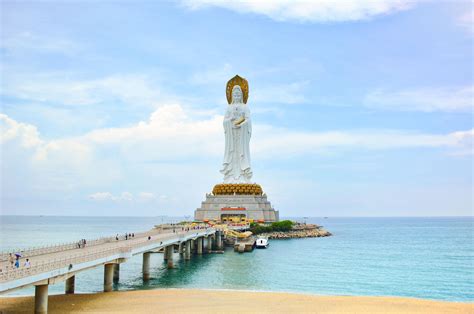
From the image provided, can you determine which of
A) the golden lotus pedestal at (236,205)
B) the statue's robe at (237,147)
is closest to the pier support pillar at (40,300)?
the golden lotus pedestal at (236,205)

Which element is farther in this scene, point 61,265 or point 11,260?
point 11,260

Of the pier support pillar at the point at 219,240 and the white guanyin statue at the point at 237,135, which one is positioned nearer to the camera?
the pier support pillar at the point at 219,240

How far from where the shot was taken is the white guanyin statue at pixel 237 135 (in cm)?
6756

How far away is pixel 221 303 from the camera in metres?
21.0

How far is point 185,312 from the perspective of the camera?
1912 cm

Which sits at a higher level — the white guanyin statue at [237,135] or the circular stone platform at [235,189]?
the white guanyin statue at [237,135]

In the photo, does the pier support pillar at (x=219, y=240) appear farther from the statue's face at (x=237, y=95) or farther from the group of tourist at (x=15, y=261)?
the statue's face at (x=237, y=95)

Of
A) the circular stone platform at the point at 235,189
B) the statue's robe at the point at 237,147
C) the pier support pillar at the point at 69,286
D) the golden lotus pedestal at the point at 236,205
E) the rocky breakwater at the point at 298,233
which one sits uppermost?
the statue's robe at the point at 237,147

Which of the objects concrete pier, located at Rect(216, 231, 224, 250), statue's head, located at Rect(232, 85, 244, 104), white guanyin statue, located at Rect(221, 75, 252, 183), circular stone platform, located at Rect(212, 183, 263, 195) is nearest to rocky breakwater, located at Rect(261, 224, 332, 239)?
circular stone platform, located at Rect(212, 183, 263, 195)

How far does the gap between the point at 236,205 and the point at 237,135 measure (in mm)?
9913

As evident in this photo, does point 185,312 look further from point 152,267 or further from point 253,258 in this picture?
point 253,258

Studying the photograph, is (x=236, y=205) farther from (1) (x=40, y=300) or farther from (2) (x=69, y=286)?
(1) (x=40, y=300)

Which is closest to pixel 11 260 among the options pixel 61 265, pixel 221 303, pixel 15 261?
pixel 15 261

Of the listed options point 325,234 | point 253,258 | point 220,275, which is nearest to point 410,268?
point 253,258
